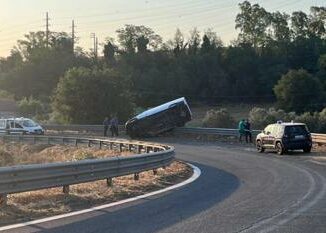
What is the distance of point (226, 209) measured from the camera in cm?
1145

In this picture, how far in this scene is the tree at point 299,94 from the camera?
339ft

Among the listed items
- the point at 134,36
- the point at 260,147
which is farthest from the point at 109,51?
the point at 260,147

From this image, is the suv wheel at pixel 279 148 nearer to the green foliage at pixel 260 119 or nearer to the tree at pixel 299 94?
the green foliage at pixel 260 119

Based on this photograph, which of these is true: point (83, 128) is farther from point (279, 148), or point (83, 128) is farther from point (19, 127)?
point (279, 148)

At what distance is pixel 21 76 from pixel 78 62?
11.6 meters

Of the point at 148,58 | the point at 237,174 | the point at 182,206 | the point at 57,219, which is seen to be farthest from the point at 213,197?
the point at 148,58

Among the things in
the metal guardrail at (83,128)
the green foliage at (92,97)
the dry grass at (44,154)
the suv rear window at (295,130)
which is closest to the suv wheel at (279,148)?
the suv rear window at (295,130)

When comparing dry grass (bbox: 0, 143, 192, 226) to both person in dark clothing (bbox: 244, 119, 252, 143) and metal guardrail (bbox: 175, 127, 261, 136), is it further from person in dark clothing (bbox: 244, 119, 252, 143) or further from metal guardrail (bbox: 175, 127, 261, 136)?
metal guardrail (bbox: 175, 127, 261, 136)

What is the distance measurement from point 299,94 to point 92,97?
47051 mm

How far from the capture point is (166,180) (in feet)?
55.8

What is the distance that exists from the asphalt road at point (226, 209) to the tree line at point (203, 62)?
91.2 metres

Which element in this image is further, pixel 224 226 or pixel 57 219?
pixel 57 219

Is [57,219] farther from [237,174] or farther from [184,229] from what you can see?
[237,174]

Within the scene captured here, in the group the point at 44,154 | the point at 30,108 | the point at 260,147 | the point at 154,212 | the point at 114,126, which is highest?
the point at 30,108
